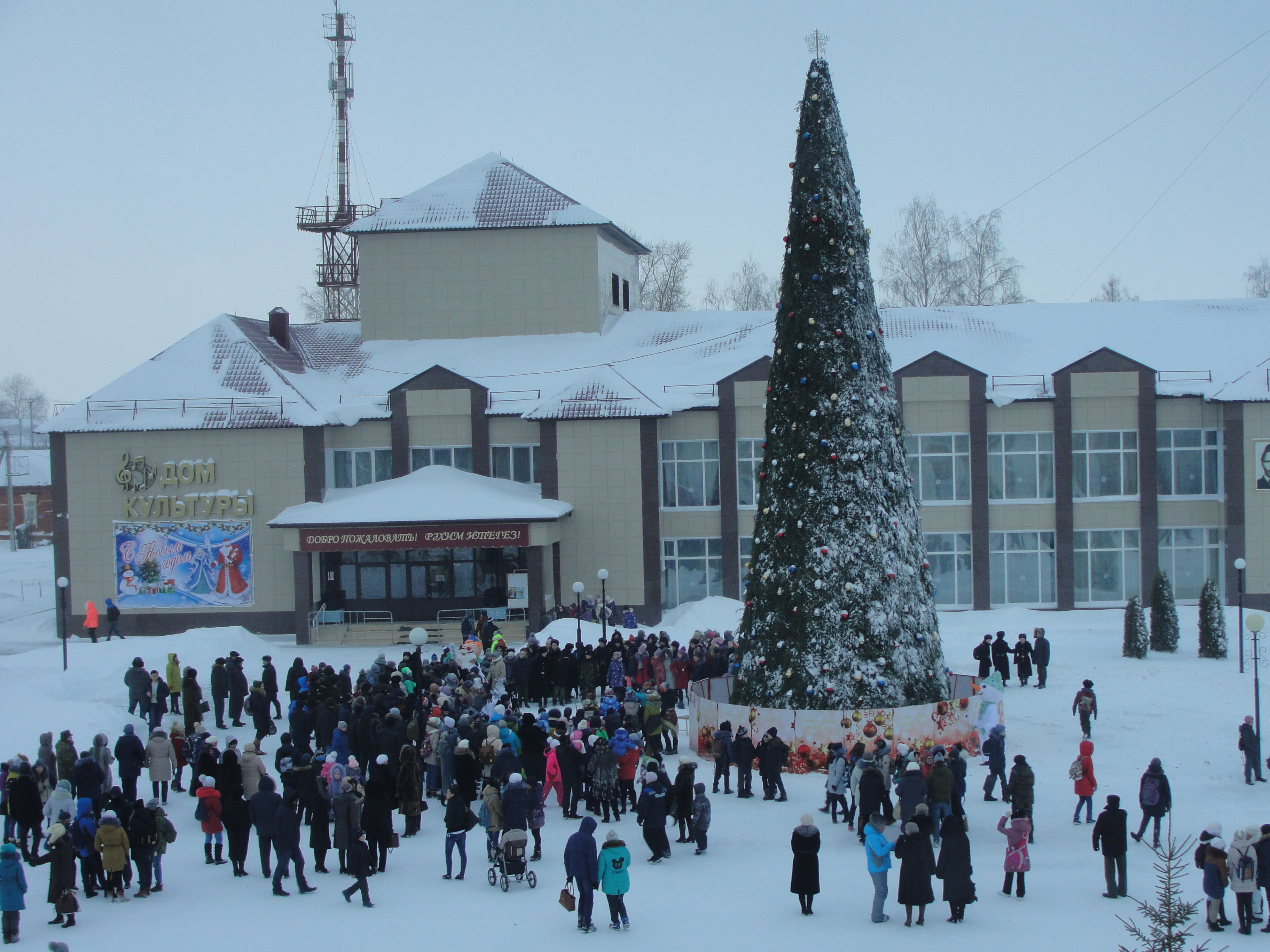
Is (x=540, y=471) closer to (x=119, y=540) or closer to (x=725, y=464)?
(x=725, y=464)

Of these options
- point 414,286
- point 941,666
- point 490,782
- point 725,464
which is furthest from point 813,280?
point 414,286

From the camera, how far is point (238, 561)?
35656 millimetres

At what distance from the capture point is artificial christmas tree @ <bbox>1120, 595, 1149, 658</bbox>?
26.4 m

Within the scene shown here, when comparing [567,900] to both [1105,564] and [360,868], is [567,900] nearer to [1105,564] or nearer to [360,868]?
[360,868]

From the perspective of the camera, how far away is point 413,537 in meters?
33.2

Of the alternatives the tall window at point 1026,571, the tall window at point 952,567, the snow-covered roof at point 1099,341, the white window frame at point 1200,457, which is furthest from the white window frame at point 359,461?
the white window frame at point 1200,457

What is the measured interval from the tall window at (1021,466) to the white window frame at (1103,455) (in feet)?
2.15

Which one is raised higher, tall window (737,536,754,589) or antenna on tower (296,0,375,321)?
antenna on tower (296,0,375,321)

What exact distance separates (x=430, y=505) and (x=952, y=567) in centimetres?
1560

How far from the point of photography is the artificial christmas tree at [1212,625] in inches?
1033

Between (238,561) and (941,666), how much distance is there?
2296 centimetres

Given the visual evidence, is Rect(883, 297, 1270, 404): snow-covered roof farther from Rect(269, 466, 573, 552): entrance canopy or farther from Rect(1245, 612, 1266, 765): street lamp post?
Rect(269, 466, 573, 552): entrance canopy

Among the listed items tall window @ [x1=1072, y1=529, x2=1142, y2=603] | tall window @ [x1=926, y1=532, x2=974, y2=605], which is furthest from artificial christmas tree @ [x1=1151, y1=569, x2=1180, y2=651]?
tall window @ [x1=1072, y1=529, x2=1142, y2=603]

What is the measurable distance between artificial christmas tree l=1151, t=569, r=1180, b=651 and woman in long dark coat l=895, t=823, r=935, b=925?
1701 centimetres
